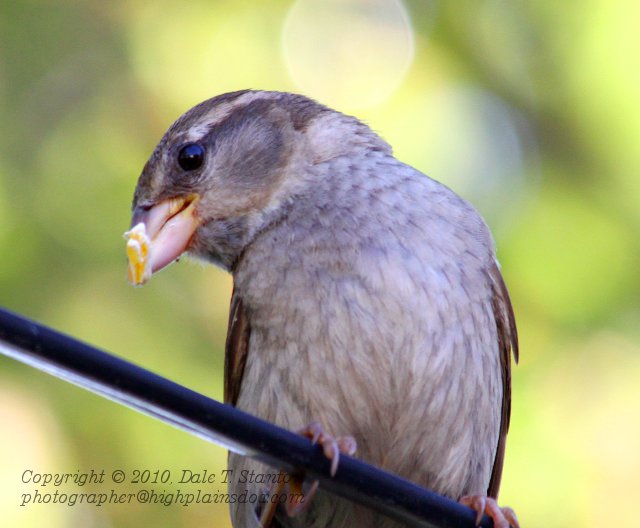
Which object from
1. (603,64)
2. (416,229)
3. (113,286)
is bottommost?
(113,286)

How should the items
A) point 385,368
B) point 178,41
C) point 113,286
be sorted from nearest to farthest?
point 385,368
point 113,286
point 178,41

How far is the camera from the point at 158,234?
133 inches

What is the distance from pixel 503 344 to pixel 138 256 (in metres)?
1.17

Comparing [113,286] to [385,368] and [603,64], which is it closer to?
[385,368]

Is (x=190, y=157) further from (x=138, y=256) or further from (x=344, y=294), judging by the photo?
(x=344, y=294)

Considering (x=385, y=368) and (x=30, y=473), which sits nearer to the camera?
(x=385, y=368)

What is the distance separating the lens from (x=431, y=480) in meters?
3.24

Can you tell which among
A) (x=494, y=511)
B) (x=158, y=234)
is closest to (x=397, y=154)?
(x=158, y=234)

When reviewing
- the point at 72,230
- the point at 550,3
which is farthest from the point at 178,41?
the point at 550,3

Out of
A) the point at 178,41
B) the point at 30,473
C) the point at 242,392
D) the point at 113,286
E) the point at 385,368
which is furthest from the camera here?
the point at 178,41

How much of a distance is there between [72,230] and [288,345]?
1.31 m

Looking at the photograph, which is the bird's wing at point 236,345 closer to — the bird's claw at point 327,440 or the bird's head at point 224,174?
the bird's head at point 224,174

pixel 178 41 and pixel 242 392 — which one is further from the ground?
pixel 178 41

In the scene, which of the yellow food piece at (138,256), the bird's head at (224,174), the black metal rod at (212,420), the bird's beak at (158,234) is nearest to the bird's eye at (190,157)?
the bird's head at (224,174)
